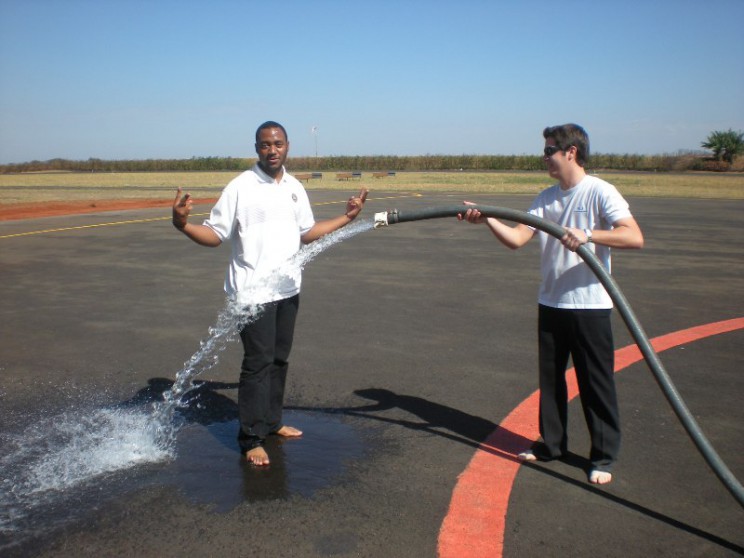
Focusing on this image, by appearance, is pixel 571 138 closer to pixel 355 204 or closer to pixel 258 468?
pixel 355 204

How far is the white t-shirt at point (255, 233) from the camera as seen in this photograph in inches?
171

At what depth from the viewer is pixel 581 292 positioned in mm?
4129

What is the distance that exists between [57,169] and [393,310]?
107 meters

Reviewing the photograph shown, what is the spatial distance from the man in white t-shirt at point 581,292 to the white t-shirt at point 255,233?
114 cm

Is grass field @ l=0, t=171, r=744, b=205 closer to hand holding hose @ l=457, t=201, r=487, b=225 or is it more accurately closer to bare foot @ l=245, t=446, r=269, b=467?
bare foot @ l=245, t=446, r=269, b=467

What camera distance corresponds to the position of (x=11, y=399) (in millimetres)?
5480

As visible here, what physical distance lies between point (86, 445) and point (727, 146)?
78.9 metres

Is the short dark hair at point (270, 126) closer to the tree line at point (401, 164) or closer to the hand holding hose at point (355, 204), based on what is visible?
the hand holding hose at point (355, 204)

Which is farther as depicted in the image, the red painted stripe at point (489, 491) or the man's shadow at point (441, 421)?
the man's shadow at point (441, 421)

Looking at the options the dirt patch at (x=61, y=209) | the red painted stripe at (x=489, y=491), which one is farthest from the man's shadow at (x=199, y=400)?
the dirt patch at (x=61, y=209)

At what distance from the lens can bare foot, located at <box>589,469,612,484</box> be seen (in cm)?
404

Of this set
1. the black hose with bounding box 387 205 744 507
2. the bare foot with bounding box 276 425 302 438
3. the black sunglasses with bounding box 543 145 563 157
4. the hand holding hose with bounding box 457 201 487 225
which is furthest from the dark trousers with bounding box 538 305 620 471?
the bare foot with bounding box 276 425 302 438

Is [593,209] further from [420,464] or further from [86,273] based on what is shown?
[86,273]

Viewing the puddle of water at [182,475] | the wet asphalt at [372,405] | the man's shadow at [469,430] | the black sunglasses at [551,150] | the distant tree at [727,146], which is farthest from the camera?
the distant tree at [727,146]
